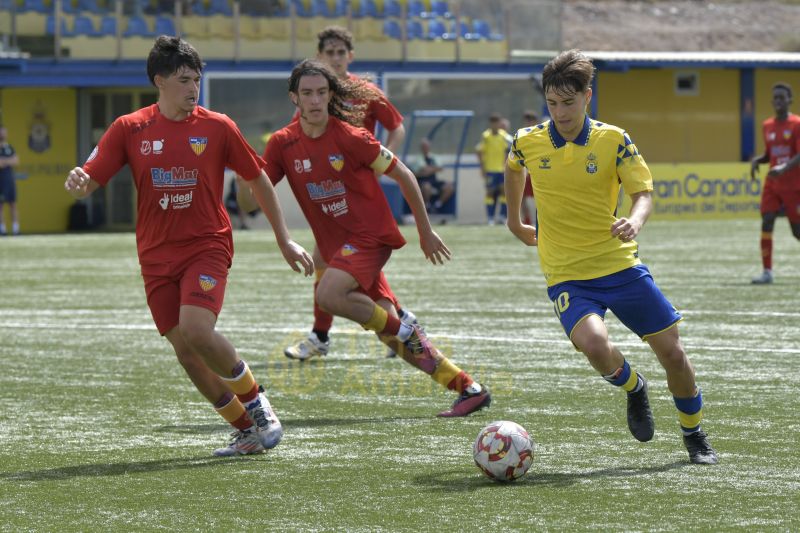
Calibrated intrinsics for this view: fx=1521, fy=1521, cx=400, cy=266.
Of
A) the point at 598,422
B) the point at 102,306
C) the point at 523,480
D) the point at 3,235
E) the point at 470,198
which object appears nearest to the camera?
the point at 523,480

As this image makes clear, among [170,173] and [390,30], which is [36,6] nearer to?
[390,30]

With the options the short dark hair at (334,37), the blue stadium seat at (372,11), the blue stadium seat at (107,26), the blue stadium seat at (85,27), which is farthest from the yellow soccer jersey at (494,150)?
the short dark hair at (334,37)

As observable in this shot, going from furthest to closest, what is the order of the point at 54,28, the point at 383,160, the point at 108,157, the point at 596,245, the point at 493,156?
the point at 54,28, the point at 493,156, the point at 383,160, the point at 108,157, the point at 596,245

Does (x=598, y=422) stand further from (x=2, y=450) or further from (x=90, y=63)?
(x=90, y=63)

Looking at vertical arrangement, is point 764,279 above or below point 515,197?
below

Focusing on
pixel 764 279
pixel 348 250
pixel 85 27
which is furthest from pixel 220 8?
pixel 348 250

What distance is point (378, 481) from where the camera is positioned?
6.30 metres

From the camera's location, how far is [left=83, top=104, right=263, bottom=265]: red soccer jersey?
273 inches

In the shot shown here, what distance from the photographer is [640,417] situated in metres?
6.80

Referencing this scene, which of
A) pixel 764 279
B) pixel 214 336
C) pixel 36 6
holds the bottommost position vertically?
pixel 764 279

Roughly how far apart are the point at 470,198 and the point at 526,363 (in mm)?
22508

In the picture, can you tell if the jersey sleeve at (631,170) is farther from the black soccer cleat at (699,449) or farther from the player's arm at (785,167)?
the player's arm at (785,167)

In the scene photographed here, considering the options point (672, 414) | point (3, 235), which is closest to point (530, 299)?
point (672, 414)

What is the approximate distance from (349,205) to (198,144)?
66.1 inches
